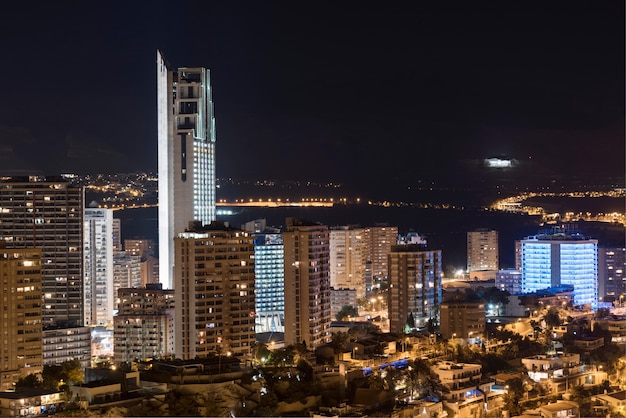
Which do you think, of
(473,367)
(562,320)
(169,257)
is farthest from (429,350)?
(169,257)

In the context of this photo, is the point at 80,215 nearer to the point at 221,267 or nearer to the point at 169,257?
the point at 169,257

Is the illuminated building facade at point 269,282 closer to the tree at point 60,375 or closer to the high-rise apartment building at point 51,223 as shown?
the high-rise apartment building at point 51,223

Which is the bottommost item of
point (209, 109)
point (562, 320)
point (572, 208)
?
point (562, 320)

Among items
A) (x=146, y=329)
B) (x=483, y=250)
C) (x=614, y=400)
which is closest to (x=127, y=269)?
(x=146, y=329)

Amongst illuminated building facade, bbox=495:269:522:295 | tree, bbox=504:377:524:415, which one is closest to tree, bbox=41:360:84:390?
tree, bbox=504:377:524:415

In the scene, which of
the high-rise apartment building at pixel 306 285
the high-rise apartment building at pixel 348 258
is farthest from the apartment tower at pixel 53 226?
the high-rise apartment building at pixel 348 258

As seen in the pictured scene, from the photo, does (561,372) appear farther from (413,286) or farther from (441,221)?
(441,221)
